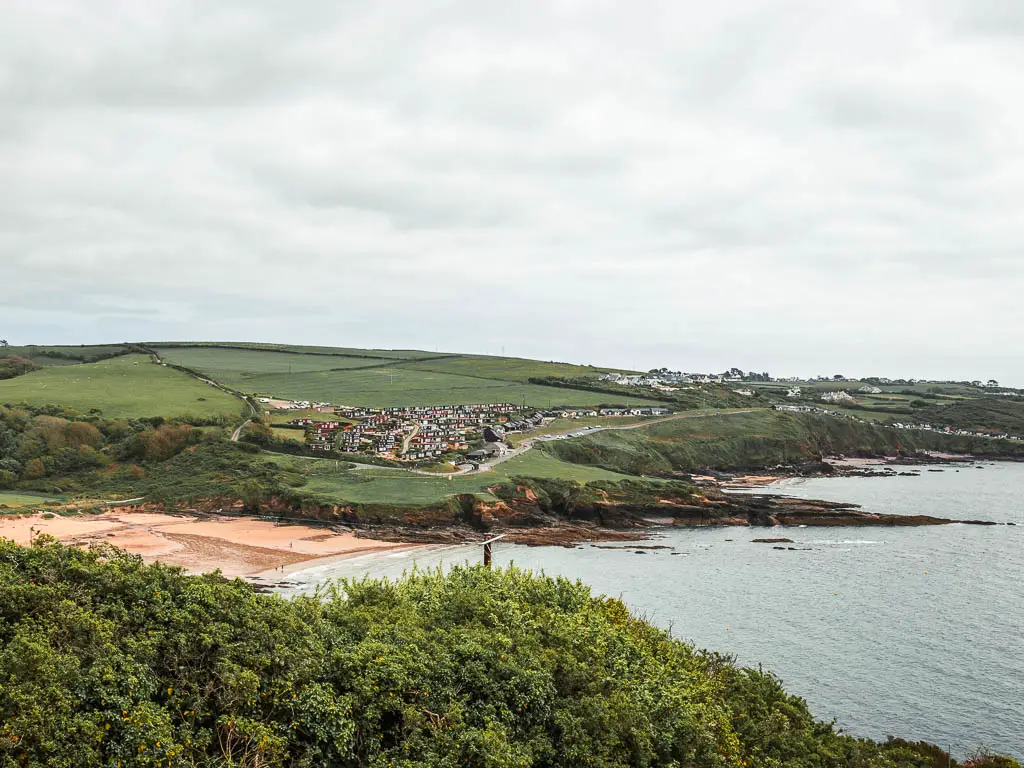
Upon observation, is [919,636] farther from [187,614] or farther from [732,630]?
[187,614]

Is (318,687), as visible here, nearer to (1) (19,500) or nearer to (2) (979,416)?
(1) (19,500)

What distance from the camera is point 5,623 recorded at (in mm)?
16656

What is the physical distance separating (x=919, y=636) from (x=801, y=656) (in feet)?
30.9

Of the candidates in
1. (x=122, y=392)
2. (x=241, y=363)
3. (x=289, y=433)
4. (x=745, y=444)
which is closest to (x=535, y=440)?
(x=289, y=433)

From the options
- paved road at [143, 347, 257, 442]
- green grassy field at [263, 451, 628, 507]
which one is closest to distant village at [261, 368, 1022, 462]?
paved road at [143, 347, 257, 442]

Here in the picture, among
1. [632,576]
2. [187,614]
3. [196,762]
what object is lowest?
[632,576]

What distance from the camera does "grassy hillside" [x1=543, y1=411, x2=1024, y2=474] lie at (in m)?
110

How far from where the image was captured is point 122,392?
385 feet

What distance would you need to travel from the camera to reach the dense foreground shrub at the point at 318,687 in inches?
590

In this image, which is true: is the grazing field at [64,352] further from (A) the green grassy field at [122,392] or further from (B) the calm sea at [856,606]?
(B) the calm sea at [856,606]

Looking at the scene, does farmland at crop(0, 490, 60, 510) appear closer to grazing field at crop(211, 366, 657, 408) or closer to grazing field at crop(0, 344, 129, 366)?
grazing field at crop(211, 366, 657, 408)

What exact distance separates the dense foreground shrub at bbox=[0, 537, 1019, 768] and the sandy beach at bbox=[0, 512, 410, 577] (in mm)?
35138

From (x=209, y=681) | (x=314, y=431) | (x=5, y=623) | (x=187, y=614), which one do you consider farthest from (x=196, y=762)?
(x=314, y=431)

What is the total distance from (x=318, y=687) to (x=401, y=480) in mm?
66452
